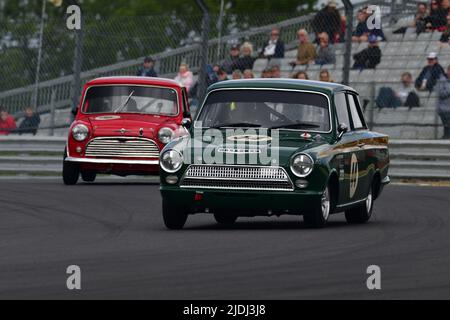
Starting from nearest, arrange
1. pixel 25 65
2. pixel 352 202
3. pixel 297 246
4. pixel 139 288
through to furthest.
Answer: pixel 139 288
pixel 297 246
pixel 352 202
pixel 25 65

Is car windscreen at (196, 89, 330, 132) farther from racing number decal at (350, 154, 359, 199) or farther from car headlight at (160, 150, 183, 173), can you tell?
car headlight at (160, 150, 183, 173)

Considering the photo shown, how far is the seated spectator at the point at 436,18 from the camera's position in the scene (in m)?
25.6

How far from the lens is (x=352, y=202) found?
14.8 metres

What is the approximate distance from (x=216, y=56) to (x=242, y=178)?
41.3 feet

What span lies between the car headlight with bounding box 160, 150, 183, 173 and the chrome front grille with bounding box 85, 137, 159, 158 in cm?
753

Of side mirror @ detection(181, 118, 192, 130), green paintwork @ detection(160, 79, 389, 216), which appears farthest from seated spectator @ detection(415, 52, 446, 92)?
side mirror @ detection(181, 118, 192, 130)

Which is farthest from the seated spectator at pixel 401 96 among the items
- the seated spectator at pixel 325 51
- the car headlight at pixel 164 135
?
the car headlight at pixel 164 135

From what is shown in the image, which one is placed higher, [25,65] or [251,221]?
[25,65]

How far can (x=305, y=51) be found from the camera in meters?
25.5

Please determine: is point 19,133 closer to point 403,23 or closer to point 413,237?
point 403,23

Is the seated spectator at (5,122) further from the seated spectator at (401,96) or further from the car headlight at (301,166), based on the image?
the car headlight at (301,166)
